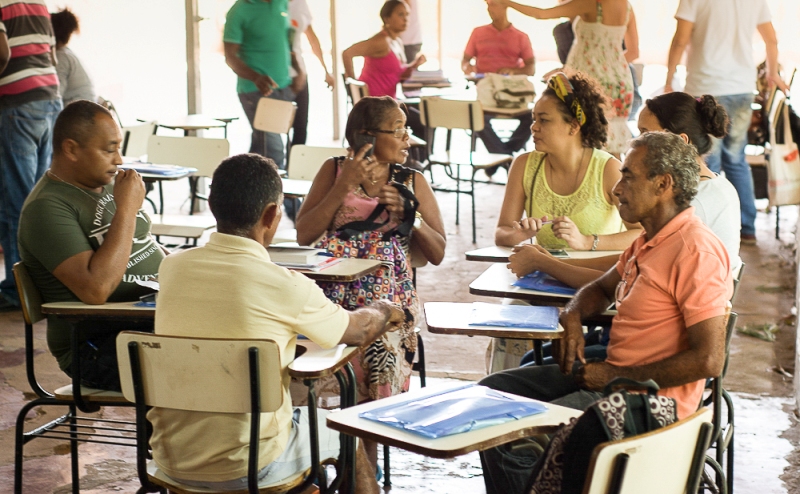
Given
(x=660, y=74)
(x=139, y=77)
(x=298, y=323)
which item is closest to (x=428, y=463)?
(x=298, y=323)

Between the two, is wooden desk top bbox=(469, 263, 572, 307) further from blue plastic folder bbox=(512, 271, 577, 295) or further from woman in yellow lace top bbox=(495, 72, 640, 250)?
woman in yellow lace top bbox=(495, 72, 640, 250)

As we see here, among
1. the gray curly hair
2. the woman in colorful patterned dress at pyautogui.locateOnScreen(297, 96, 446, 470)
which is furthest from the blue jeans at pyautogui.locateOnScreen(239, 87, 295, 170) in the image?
the gray curly hair

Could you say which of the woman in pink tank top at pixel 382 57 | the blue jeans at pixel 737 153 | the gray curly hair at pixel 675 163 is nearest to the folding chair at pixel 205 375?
the gray curly hair at pixel 675 163

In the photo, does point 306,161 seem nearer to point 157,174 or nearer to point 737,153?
point 157,174

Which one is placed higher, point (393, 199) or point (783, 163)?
point (393, 199)

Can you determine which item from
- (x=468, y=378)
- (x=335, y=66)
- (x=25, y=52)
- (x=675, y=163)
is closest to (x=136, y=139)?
(x=25, y=52)

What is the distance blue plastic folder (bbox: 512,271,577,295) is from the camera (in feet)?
9.37

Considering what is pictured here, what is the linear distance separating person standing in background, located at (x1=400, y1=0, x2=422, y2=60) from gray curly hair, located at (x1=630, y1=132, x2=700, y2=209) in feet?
27.3

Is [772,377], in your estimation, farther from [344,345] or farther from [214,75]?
[214,75]

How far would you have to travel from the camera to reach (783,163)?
21.0 ft

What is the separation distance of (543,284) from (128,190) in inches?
52.1

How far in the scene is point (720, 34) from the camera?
21.4 ft

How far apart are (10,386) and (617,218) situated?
2739 mm

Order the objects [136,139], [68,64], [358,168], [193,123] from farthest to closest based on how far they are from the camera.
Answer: [193,123], [68,64], [136,139], [358,168]
